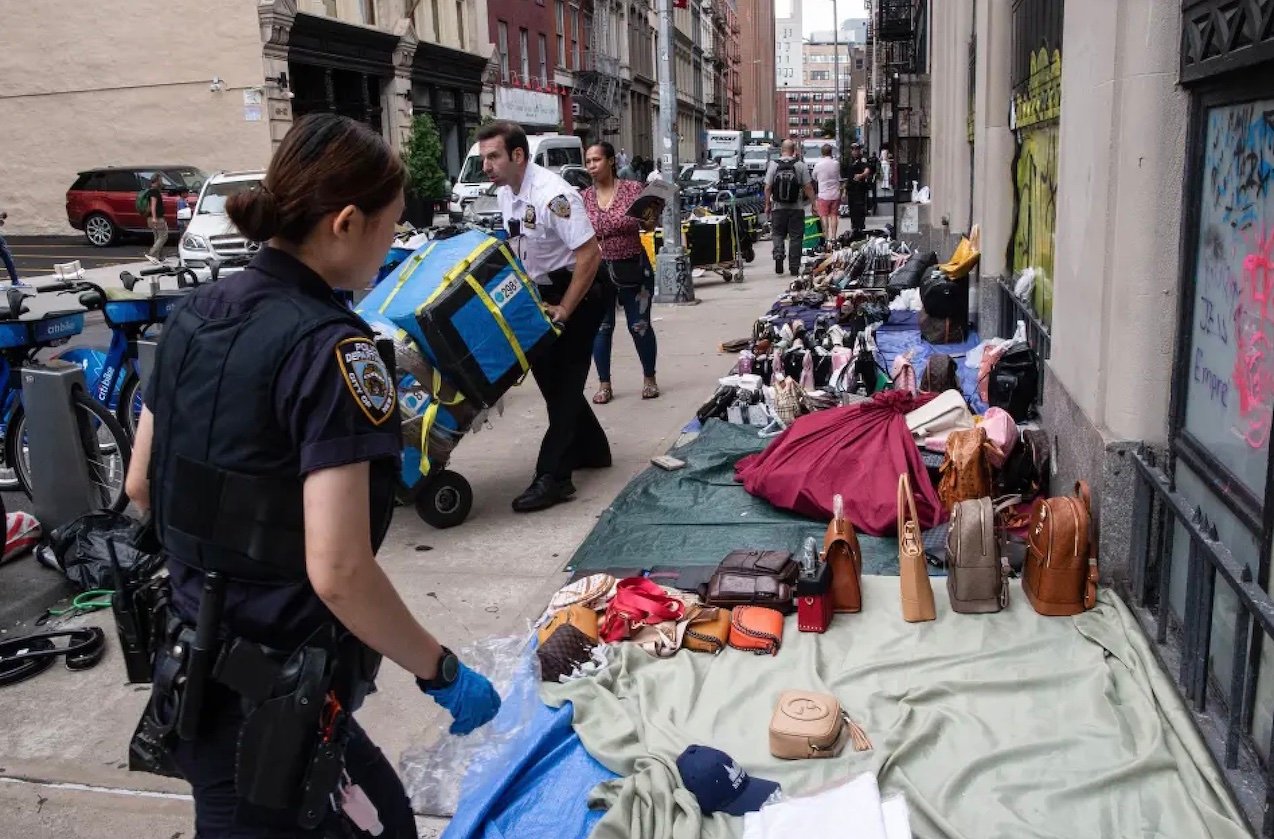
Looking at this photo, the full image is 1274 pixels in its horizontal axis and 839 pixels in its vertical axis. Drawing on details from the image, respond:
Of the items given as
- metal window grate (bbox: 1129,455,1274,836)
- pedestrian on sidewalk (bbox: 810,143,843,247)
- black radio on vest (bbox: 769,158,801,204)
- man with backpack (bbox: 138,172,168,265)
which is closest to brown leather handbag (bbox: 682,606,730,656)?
metal window grate (bbox: 1129,455,1274,836)

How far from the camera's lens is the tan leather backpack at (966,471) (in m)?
5.19

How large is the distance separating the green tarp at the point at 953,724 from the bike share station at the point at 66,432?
2.25 m

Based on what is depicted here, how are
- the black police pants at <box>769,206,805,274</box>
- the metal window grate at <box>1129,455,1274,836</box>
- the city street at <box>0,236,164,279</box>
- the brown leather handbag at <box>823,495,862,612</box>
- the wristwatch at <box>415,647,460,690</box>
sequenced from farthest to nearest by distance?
the city street at <box>0,236,164,279</box> < the black police pants at <box>769,206,805,274</box> < the brown leather handbag at <box>823,495,862,612</box> < the metal window grate at <box>1129,455,1274,836</box> < the wristwatch at <box>415,647,460,690</box>

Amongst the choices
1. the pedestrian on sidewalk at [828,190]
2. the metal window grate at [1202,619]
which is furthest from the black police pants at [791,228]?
the metal window grate at [1202,619]

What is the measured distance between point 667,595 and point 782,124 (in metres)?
175

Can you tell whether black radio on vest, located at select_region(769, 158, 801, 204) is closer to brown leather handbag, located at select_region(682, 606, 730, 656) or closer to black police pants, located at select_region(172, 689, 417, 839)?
brown leather handbag, located at select_region(682, 606, 730, 656)

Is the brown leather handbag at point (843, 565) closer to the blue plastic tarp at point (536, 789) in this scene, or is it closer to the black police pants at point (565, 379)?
the blue plastic tarp at point (536, 789)

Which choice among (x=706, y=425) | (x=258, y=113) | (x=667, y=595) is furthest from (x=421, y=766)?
(x=258, y=113)

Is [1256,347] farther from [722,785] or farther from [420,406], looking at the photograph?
[420,406]

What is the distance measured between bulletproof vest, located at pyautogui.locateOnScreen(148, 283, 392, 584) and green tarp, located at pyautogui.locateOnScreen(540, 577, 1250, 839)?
1551 mm

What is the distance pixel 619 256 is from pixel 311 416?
6.83 meters

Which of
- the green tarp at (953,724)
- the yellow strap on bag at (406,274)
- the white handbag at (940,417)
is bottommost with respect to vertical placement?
the green tarp at (953,724)

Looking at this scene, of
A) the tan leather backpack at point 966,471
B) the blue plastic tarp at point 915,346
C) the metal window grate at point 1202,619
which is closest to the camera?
the metal window grate at point 1202,619

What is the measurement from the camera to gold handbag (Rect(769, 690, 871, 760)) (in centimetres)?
334
